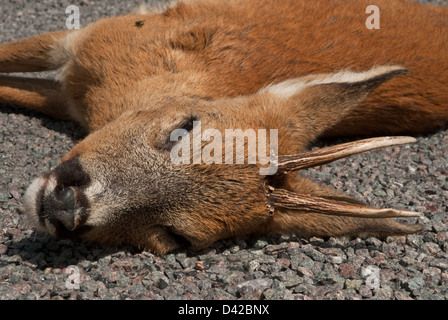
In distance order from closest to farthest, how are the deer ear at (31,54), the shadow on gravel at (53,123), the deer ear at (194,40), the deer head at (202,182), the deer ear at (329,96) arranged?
the deer head at (202,182) < the deer ear at (329,96) < the deer ear at (194,40) < the deer ear at (31,54) < the shadow on gravel at (53,123)

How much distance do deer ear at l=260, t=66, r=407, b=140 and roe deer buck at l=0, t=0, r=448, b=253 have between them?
11mm

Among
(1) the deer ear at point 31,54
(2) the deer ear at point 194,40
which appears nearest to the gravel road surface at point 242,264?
(1) the deer ear at point 31,54

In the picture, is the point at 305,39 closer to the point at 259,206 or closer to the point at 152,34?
the point at 152,34

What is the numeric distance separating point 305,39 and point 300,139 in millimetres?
1473

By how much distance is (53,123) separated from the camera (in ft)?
24.3

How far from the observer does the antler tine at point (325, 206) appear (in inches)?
176

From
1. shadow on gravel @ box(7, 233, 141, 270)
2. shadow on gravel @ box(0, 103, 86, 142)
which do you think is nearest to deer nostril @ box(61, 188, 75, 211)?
shadow on gravel @ box(7, 233, 141, 270)

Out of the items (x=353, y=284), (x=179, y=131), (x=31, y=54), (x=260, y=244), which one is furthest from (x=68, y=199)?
(x=31, y=54)

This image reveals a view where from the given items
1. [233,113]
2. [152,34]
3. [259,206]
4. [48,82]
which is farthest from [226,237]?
[48,82]

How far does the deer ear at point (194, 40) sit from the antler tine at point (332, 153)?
1821mm

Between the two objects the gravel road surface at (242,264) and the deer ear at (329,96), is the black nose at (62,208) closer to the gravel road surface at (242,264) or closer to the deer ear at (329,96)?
the gravel road surface at (242,264)

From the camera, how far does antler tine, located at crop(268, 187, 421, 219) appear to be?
14.7 feet

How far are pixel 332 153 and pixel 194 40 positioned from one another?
2137 millimetres

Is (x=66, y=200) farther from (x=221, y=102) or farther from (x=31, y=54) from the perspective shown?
(x=31, y=54)
